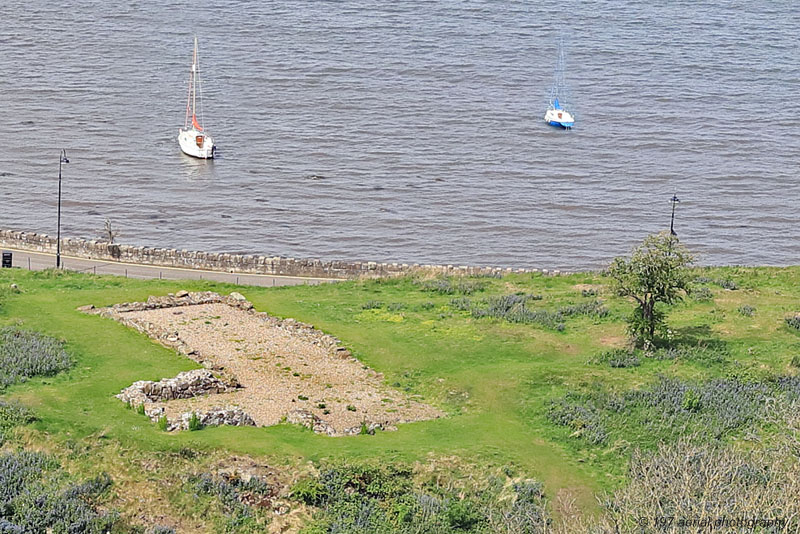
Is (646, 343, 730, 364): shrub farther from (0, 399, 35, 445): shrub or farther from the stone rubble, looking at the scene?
(0, 399, 35, 445): shrub

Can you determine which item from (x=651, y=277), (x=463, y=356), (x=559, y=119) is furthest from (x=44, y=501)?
(x=559, y=119)

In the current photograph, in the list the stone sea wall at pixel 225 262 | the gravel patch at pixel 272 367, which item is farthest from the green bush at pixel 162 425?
the stone sea wall at pixel 225 262

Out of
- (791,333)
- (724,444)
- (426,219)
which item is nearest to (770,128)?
(426,219)

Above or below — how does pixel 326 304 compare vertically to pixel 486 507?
above

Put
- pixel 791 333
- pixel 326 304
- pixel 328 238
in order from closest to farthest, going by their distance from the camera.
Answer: pixel 791 333, pixel 326 304, pixel 328 238

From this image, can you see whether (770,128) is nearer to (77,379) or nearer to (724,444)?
(724,444)

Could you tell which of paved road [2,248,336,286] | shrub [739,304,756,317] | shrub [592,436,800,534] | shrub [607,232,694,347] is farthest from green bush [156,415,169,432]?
paved road [2,248,336,286]

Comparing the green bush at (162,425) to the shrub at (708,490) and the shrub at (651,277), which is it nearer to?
the shrub at (708,490)
